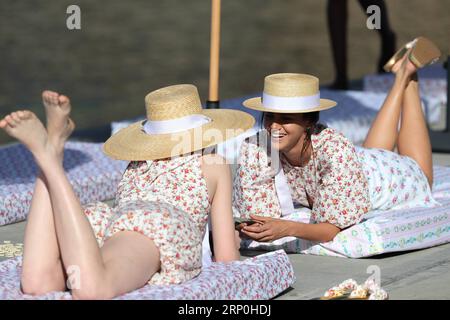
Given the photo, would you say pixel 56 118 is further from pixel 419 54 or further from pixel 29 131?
pixel 419 54

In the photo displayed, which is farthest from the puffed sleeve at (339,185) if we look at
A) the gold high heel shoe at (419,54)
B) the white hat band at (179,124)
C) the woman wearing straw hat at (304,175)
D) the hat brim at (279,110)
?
the gold high heel shoe at (419,54)

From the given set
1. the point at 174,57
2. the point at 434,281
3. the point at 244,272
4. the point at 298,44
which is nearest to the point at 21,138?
the point at 244,272

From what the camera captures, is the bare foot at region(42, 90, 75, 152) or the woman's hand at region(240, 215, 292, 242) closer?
the bare foot at region(42, 90, 75, 152)

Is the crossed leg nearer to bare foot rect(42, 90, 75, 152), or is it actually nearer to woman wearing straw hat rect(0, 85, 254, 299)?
woman wearing straw hat rect(0, 85, 254, 299)

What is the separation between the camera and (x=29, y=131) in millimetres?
3748

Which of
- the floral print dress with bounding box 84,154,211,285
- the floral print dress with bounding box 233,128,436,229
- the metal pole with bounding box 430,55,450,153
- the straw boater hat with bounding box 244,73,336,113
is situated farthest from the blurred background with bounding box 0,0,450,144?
the floral print dress with bounding box 84,154,211,285

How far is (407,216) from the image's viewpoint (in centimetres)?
522

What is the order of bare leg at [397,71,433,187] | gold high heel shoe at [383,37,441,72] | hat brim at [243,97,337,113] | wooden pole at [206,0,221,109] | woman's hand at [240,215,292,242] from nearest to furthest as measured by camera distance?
woman's hand at [240,215,292,242], hat brim at [243,97,337,113], bare leg at [397,71,433,187], gold high heel shoe at [383,37,441,72], wooden pole at [206,0,221,109]

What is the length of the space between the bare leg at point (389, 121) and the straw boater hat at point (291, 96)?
109cm

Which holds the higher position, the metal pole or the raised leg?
the raised leg

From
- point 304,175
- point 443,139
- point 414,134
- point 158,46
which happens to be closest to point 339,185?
point 304,175

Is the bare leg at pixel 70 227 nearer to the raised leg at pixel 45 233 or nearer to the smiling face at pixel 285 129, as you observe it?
the raised leg at pixel 45 233

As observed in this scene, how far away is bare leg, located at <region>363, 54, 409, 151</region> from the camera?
19.7 feet
